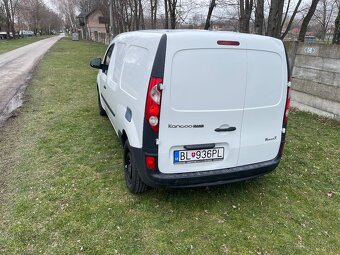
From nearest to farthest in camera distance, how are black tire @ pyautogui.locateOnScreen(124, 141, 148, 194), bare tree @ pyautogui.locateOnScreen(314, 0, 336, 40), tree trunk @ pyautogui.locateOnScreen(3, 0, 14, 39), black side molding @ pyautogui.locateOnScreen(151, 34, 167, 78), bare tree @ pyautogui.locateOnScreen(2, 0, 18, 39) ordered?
black side molding @ pyautogui.locateOnScreen(151, 34, 167, 78), black tire @ pyautogui.locateOnScreen(124, 141, 148, 194), bare tree @ pyautogui.locateOnScreen(314, 0, 336, 40), tree trunk @ pyautogui.locateOnScreen(3, 0, 14, 39), bare tree @ pyautogui.locateOnScreen(2, 0, 18, 39)

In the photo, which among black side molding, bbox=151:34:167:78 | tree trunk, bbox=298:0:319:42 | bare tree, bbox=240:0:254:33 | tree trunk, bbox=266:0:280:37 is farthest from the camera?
tree trunk, bbox=298:0:319:42

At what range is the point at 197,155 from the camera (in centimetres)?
302

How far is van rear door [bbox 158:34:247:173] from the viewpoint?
2.78m

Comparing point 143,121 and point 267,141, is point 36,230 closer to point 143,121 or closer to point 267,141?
point 143,121

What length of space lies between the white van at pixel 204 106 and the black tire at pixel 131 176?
0.06 metres

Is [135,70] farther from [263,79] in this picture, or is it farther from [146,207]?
[146,207]

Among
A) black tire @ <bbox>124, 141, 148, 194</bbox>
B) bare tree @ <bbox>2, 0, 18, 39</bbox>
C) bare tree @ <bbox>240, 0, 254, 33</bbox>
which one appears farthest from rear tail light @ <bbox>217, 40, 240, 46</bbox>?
bare tree @ <bbox>2, 0, 18, 39</bbox>

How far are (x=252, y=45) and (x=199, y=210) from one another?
6.12ft

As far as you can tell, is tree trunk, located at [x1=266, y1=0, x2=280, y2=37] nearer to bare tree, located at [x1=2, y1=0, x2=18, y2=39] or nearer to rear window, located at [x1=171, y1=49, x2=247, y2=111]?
rear window, located at [x1=171, y1=49, x2=247, y2=111]

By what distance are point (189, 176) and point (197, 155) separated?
23 cm

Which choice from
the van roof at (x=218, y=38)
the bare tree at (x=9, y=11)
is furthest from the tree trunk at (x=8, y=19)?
the van roof at (x=218, y=38)

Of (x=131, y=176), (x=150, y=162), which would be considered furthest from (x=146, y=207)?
(x=150, y=162)

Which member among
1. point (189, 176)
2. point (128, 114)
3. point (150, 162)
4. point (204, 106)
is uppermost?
point (204, 106)

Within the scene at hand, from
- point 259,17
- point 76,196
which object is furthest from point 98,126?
point 259,17
